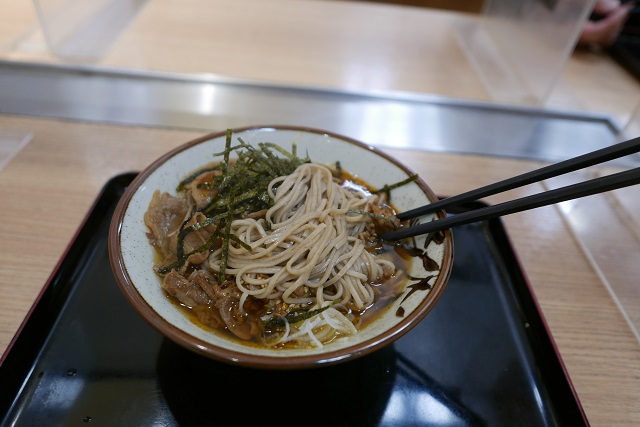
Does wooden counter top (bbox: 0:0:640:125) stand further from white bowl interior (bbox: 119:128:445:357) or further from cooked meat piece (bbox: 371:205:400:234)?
cooked meat piece (bbox: 371:205:400:234)

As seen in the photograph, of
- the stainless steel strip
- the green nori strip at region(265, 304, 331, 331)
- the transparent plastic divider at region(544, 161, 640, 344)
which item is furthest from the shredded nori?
the transparent plastic divider at region(544, 161, 640, 344)

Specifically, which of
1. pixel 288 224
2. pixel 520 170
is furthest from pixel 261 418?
pixel 520 170

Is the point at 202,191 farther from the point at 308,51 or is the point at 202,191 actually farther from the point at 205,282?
the point at 308,51

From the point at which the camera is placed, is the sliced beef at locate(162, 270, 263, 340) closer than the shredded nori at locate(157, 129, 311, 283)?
Yes

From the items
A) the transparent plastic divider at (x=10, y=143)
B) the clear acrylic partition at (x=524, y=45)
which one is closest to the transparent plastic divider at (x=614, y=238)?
the clear acrylic partition at (x=524, y=45)

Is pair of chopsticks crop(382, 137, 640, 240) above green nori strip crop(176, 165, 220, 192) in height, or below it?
above

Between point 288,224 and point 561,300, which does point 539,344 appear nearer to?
point 561,300
